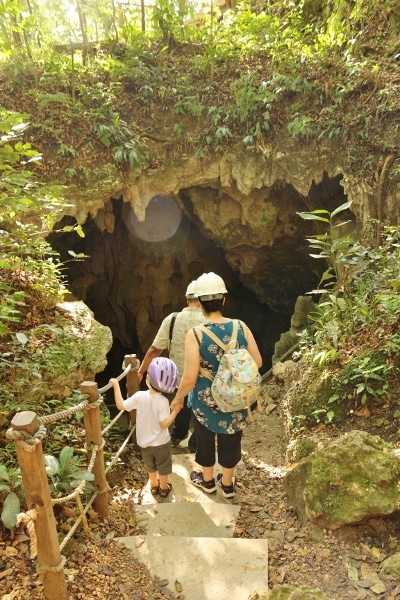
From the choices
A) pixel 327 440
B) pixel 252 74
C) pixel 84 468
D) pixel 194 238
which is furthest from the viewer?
pixel 194 238

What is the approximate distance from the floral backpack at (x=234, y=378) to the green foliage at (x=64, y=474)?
3.60ft

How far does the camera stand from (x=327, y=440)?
3.58m

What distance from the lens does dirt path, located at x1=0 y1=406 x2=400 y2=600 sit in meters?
2.27

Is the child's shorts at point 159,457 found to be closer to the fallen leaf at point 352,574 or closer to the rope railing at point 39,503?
the rope railing at point 39,503

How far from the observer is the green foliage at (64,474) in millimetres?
2748

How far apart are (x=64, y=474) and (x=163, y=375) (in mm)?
986

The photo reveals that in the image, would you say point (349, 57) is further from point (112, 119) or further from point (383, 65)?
point (112, 119)

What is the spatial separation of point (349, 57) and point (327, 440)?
6480mm

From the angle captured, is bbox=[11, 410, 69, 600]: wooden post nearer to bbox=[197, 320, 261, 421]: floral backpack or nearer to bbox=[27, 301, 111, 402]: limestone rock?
bbox=[197, 320, 261, 421]: floral backpack

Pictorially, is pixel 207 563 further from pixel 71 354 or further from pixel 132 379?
pixel 71 354

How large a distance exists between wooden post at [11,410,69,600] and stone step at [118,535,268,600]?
1.84 ft

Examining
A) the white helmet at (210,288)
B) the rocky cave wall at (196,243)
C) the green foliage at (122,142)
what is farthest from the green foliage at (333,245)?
the green foliage at (122,142)

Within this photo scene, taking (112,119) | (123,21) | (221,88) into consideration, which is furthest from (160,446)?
(123,21)

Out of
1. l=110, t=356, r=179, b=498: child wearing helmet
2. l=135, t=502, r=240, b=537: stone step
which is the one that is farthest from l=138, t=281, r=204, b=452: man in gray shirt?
l=135, t=502, r=240, b=537: stone step
